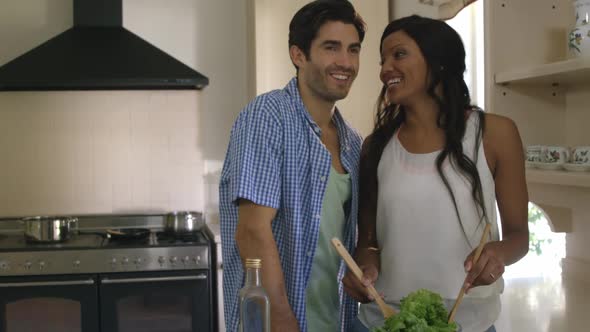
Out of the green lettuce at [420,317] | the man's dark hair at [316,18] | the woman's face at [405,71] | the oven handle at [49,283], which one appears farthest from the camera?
the oven handle at [49,283]

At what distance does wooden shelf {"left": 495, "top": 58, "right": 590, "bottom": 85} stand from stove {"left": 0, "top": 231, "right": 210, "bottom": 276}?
181cm

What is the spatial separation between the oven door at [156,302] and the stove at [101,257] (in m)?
0.04

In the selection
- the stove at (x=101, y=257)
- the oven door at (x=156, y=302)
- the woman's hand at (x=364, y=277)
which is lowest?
the oven door at (x=156, y=302)

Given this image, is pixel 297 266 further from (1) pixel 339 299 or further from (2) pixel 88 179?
(2) pixel 88 179

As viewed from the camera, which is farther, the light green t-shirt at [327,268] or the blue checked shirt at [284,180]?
the light green t-shirt at [327,268]

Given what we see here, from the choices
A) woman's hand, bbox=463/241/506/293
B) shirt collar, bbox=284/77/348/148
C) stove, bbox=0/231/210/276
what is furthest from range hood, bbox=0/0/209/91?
woman's hand, bbox=463/241/506/293

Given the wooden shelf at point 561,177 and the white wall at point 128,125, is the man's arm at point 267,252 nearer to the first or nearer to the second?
the wooden shelf at point 561,177

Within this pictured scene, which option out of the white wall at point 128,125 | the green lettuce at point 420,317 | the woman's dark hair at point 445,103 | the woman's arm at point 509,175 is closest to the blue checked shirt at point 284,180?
the woman's dark hair at point 445,103

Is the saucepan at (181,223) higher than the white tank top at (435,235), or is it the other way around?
the white tank top at (435,235)

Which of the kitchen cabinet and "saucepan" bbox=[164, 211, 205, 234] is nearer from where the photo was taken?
the kitchen cabinet

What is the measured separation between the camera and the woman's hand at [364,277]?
113 centimetres

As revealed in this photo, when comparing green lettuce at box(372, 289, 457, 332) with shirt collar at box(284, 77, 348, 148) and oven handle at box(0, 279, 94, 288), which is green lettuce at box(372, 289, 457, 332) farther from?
oven handle at box(0, 279, 94, 288)

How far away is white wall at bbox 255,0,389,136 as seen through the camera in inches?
116

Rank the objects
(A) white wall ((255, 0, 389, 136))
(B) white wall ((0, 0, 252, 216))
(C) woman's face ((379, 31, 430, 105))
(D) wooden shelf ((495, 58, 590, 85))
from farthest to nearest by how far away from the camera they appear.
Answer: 1. (B) white wall ((0, 0, 252, 216))
2. (A) white wall ((255, 0, 389, 136))
3. (C) woman's face ((379, 31, 430, 105))
4. (D) wooden shelf ((495, 58, 590, 85))
